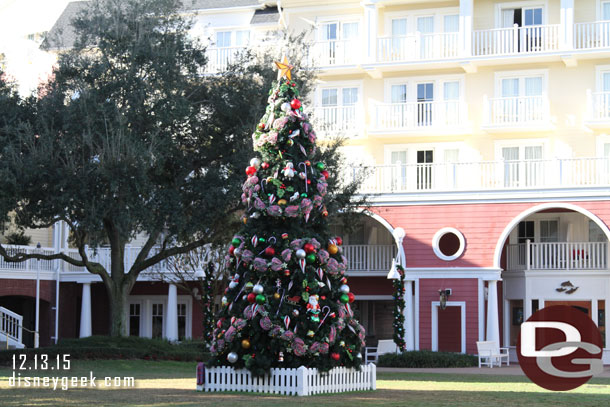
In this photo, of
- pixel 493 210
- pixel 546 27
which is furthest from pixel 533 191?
pixel 546 27

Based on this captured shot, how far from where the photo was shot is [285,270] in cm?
1775

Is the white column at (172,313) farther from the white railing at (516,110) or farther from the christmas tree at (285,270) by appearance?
the christmas tree at (285,270)

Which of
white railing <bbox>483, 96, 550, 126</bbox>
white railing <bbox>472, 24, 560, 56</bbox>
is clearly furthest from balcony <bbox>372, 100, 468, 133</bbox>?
white railing <bbox>472, 24, 560, 56</bbox>

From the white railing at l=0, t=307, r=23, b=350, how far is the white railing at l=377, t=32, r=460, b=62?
54.6ft

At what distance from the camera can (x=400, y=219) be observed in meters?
34.5

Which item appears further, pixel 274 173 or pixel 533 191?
pixel 533 191

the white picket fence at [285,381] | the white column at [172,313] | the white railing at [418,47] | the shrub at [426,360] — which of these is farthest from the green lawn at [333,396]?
the white railing at [418,47]

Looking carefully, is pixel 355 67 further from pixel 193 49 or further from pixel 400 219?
pixel 193 49

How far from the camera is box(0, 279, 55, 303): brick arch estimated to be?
38.2 meters

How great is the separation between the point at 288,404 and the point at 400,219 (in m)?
19.5

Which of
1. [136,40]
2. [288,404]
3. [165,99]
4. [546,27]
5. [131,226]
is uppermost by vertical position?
[546,27]

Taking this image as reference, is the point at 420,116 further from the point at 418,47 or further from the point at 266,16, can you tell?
the point at 266,16

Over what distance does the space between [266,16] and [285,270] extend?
2444cm

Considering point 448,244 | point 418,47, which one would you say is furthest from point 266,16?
point 448,244
